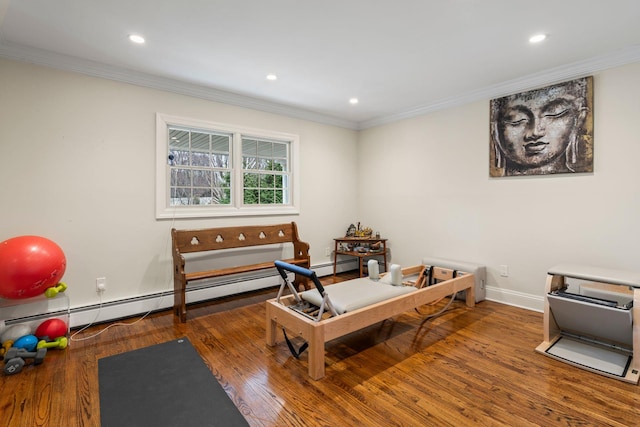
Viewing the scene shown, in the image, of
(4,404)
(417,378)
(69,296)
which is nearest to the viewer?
(4,404)

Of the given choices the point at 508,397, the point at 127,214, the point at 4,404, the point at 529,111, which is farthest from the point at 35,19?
the point at 529,111

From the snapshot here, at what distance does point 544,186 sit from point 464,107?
4.46 ft

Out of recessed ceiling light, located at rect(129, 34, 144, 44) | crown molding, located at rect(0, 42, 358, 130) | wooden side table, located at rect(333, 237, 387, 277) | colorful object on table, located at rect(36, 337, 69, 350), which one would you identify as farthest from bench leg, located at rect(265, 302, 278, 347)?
crown molding, located at rect(0, 42, 358, 130)

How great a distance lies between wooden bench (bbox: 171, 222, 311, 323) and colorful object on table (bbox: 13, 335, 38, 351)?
42.7 inches

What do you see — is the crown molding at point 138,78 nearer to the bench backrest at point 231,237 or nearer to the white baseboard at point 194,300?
the bench backrest at point 231,237

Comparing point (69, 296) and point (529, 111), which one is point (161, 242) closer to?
point (69, 296)

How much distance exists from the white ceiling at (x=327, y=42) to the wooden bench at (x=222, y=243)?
1663mm

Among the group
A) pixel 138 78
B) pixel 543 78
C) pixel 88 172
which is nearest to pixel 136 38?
pixel 138 78

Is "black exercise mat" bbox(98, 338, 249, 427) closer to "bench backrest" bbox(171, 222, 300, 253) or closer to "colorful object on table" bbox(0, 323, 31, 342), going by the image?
"colorful object on table" bbox(0, 323, 31, 342)

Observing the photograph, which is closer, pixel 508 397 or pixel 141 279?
pixel 508 397

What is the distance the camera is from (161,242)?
3387mm

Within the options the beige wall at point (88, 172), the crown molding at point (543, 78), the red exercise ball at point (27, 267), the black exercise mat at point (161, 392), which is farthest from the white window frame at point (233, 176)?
the crown molding at point (543, 78)

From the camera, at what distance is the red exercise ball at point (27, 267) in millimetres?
2201

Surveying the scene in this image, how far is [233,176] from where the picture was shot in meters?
3.97
